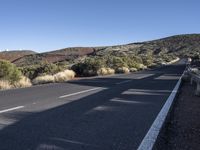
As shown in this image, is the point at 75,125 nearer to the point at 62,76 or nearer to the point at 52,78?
the point at 52,78

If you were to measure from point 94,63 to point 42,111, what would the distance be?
103 feet

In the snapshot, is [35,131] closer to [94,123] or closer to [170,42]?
[94,123]

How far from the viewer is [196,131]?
28.8 feet

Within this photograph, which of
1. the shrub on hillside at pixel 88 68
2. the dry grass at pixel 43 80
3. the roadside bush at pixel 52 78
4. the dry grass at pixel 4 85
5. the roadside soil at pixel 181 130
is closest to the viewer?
the roadside soil at pixel 181 130

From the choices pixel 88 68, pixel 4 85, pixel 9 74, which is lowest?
pixel 88 68

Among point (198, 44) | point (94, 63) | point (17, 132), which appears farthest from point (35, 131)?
point (198, 44)

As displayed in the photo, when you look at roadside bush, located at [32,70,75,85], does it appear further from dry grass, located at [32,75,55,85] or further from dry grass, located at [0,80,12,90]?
dry grass, located at [0,80,12,90]

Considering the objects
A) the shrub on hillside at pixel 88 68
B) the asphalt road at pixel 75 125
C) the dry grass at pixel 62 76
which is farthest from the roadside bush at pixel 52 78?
the asphalt road at pixel 75 125

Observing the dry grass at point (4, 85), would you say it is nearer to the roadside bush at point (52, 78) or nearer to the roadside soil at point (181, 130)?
the roadside bush at point (52, 78)

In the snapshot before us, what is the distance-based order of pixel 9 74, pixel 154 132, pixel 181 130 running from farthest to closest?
pixel 9 74 → pixel 181 130 → pixel 154 132

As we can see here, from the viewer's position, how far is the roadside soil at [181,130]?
7.30m

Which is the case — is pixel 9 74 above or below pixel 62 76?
above

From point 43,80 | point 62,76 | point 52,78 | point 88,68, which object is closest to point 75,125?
point 43,80

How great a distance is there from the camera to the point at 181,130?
8852mm
